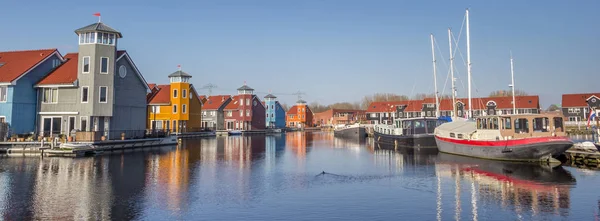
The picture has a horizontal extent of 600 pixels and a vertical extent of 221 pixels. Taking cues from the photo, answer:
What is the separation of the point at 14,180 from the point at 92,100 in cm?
2030

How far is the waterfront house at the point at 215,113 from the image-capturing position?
9850cm

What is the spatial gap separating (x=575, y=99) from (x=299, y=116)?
253 ft

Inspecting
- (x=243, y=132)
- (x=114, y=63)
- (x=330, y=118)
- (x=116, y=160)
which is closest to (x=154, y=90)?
(x=243, y=132)

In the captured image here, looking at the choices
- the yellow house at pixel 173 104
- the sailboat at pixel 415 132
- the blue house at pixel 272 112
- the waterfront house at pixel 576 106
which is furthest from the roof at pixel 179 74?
the waterfront house at pixel 576 106

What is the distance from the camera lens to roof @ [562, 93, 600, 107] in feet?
321

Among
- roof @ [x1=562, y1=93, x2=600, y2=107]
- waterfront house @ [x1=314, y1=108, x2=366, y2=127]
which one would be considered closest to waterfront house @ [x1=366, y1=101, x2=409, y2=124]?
waterfront house @ [x1=314, y1=108, x2=366, y2=127]

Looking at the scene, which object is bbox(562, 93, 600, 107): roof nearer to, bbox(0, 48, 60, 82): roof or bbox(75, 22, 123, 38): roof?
bbox(75, 22, 123, 38): roof

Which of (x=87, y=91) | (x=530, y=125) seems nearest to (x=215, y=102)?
(x=87, y=91)

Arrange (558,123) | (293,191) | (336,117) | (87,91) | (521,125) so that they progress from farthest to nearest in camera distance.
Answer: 1. (336,117)
2. (87,91)
3. (521,125)
4. (558,123)
5. (293,191)

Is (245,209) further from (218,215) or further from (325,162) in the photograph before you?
(325,162)

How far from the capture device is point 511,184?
73.0 feet

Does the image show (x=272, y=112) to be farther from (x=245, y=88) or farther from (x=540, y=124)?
(x=540, y=124)

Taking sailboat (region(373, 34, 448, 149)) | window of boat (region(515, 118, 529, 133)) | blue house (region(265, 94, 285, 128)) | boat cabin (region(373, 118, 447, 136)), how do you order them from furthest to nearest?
1. blue house (region(265, 94, 285, 128))
2. boat cabin (region(373, 118, 447, 136))
3. sailboat (region(373, 34, 448, 149))
4. window of boat (region(515, 118, 529, 133))

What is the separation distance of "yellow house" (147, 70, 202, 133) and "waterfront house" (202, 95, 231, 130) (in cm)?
2207
